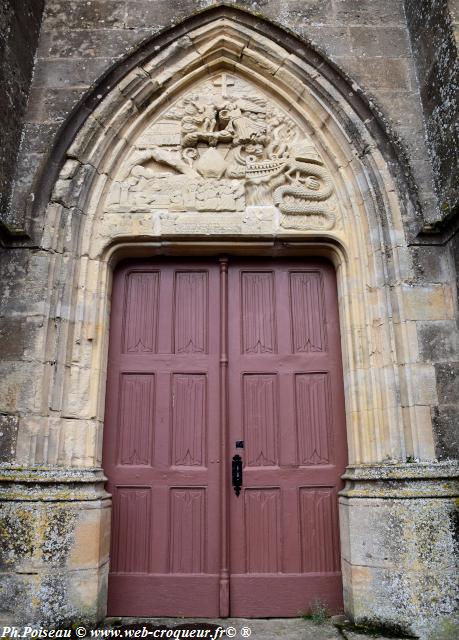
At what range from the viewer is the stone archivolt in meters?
3.97

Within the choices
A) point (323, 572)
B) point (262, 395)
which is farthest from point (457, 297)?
point (323, 572)

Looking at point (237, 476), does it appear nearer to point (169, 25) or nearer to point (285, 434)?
point (285, 434)

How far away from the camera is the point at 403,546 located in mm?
3066

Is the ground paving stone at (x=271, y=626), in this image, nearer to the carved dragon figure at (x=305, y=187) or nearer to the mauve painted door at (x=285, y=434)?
the mauve painted door at (x=285, y=434)

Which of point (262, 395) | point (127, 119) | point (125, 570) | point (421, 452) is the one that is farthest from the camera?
point (127, 119)

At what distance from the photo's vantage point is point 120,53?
416 cm

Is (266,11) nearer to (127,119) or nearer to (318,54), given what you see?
(318,54)

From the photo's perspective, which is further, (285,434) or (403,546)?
(285,434)

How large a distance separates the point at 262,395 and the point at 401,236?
1551mm

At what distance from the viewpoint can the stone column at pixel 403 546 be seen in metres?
2.97

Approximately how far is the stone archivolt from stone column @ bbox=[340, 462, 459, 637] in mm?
1947

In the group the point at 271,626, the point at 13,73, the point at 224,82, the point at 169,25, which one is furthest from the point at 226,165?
the point at 271,626

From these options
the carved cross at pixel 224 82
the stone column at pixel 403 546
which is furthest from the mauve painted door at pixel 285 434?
the carved cross at pixel 224 82

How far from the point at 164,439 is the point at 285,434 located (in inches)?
35.1
